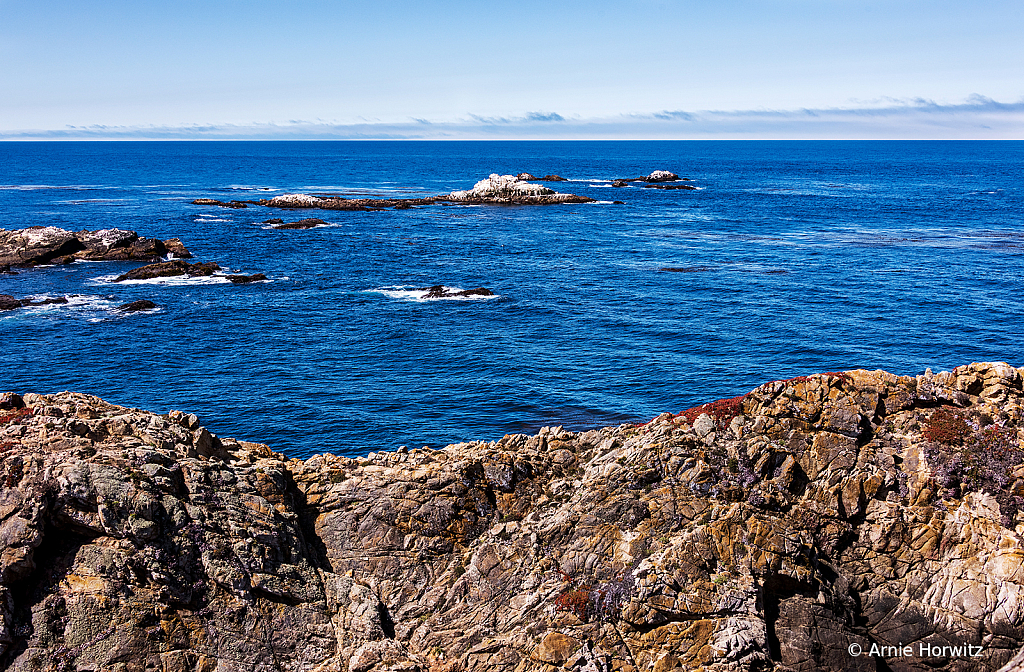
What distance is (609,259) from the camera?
95.3m

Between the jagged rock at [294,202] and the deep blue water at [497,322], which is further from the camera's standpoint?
the jagged rock at [294,202]

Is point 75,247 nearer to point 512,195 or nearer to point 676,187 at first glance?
point 512,195

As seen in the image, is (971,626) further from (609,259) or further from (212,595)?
(609,259)

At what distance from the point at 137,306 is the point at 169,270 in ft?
56.0

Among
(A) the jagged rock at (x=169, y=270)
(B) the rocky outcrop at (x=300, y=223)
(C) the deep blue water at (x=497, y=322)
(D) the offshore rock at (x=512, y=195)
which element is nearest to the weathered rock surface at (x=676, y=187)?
(D) the offshore rock at (x=512, y=195)

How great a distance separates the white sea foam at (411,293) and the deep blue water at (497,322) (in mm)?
550

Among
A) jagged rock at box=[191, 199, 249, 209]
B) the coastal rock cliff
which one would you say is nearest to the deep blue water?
jagged rock at box=[191, 199, 249, 209]

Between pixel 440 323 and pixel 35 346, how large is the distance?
106 feet

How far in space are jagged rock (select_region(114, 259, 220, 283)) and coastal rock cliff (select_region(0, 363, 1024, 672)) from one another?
64466 mm

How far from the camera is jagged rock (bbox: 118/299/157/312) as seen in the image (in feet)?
228

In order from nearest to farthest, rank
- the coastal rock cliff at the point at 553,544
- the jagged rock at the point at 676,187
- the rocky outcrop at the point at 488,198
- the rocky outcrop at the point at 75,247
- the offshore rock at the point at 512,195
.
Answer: the coastal rock cliff at the point at 553,544 < the rocky outcrop at the point at 75,247 < the rocky outcrop at the point at 488,198 < the offshore rock at the point at 512,195 < the jagged rock at the point at 676,187

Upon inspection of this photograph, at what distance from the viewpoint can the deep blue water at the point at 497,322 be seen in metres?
47.3

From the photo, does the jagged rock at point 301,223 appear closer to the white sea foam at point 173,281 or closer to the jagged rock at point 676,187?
the white sea foam at point 173,281

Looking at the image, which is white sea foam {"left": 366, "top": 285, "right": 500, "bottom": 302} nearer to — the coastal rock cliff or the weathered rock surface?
the coastal rock cliff
